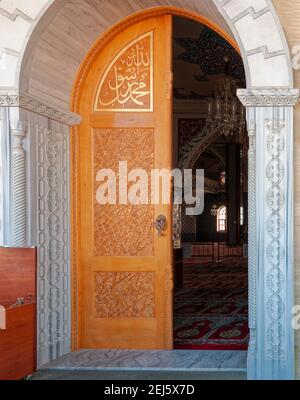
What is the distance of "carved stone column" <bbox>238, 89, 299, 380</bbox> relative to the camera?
2.96 meters

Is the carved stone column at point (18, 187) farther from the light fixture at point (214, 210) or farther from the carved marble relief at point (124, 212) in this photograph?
the light fixture at point (214, 210)

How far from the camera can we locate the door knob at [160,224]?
3840mm

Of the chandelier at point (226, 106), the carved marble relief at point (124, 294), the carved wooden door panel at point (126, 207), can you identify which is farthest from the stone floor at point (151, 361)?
the chandelier at point (226, 106)

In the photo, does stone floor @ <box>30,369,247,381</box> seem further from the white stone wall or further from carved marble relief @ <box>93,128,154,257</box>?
the white stone wall

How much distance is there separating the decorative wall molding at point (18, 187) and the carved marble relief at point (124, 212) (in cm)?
77

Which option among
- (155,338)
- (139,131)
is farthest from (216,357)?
(139,131)

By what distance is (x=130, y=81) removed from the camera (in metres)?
3.91

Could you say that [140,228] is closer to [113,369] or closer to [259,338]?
[113,369]

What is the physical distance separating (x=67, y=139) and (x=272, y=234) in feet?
5.83

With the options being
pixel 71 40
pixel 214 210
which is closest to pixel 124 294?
pixel 71 40

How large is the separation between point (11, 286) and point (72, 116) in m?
1.54

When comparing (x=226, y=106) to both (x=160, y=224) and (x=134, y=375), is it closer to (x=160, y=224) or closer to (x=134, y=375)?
(x=160, y=224)

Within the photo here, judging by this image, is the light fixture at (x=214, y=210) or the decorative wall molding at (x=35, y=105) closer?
the decorative wall molding at (x=35, y=105)

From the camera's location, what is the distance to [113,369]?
11.1ft
